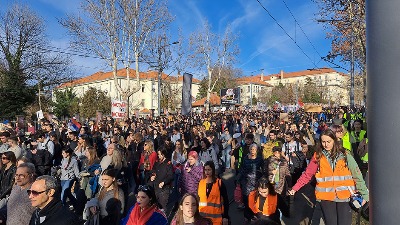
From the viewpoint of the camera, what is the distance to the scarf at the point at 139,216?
3.54 meters

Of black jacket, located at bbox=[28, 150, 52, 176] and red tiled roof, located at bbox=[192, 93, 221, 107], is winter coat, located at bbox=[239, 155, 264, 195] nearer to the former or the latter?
black jacket, located at bbox=[28, 150, 52, 176]

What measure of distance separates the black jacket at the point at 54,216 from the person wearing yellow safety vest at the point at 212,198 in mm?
1664

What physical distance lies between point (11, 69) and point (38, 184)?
2900 cm

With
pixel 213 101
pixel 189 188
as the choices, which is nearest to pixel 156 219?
pixel 189 188

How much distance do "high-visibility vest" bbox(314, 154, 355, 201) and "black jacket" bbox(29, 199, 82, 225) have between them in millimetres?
2588

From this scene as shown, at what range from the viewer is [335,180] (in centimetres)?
360

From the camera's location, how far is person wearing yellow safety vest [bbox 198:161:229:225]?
13.9ft

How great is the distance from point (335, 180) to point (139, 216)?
7.15 feet

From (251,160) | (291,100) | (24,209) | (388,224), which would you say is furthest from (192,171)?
(291,100)

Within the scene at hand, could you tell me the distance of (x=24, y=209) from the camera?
3.67 m

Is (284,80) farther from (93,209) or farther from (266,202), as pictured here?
(93,209)

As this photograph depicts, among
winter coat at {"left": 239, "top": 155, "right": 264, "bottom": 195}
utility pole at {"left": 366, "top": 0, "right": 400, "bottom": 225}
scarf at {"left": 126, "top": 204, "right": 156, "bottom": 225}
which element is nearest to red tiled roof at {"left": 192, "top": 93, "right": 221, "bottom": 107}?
winter coat at {"left": 239, "top": 155, "right": 264, "bottom": 195}

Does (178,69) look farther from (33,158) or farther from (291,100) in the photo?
(291,100)

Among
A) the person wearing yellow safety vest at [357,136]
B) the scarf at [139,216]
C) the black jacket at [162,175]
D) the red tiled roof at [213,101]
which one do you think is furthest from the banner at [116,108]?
the red tiled roof at [213,101]
